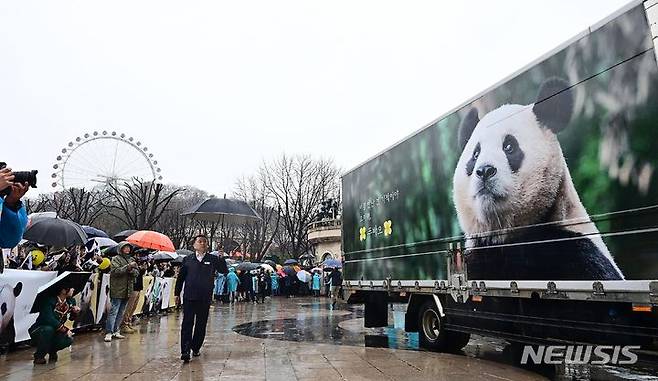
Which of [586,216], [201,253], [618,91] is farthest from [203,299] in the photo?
[618,91]

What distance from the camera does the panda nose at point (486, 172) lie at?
7.11 meters

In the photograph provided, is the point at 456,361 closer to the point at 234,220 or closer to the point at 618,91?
A: the point at 618,91

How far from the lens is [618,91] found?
202 inches

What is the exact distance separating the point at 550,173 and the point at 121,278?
8.36m

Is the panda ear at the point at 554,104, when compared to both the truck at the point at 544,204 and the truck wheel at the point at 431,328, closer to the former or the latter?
the truck at the point at 544,204

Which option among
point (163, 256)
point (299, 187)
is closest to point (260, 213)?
point (299, 187)

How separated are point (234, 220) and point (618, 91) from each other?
9.57 metres

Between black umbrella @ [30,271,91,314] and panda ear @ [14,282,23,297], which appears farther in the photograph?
panda ear @ [14,282,23,297]

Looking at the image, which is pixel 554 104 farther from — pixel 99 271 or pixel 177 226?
pixel 177 226

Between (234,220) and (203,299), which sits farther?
(234,220)

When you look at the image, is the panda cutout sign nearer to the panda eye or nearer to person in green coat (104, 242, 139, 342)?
the panda eye

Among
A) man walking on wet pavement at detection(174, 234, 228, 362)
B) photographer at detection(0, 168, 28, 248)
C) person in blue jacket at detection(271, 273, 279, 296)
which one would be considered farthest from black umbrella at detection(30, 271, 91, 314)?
person in blue jacket at detection(271, 273, 279, 296)

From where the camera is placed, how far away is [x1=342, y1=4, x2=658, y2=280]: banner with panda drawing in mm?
4938

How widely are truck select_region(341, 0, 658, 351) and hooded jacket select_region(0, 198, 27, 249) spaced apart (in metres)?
5.38
